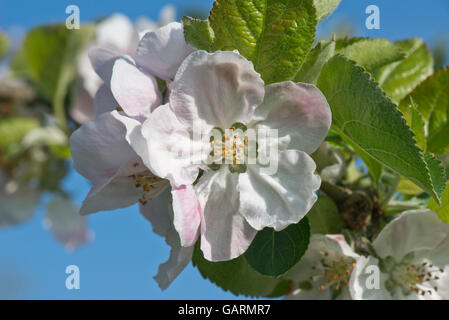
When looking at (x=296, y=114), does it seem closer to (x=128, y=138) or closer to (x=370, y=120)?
(x=370, y=120)

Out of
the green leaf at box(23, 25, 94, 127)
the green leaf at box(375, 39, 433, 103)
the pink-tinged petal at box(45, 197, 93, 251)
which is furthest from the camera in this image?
the pink-tinged petal at box(45, 197, 93, 251)

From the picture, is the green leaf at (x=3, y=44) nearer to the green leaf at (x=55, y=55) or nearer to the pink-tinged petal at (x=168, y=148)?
the green leaf at (x=55, y=55)

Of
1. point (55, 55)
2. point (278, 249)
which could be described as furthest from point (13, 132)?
point (278, 249)

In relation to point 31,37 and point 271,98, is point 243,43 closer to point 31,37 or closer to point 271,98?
point 271,98

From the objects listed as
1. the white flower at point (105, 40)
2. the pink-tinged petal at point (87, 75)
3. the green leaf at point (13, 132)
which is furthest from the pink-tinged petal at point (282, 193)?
the green leaf at point (13, 132)

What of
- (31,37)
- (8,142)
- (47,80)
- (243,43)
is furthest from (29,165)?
(243,43)

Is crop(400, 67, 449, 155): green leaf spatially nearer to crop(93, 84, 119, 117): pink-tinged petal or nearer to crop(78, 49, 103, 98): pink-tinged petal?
crop(93, 84, 119, 117): pink-tinged petal

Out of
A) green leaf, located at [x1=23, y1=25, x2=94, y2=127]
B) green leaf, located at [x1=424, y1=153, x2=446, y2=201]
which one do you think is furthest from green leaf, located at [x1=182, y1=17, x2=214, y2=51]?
green leaf, located at [x1=23, y1=25, x2=94, y2=127]
